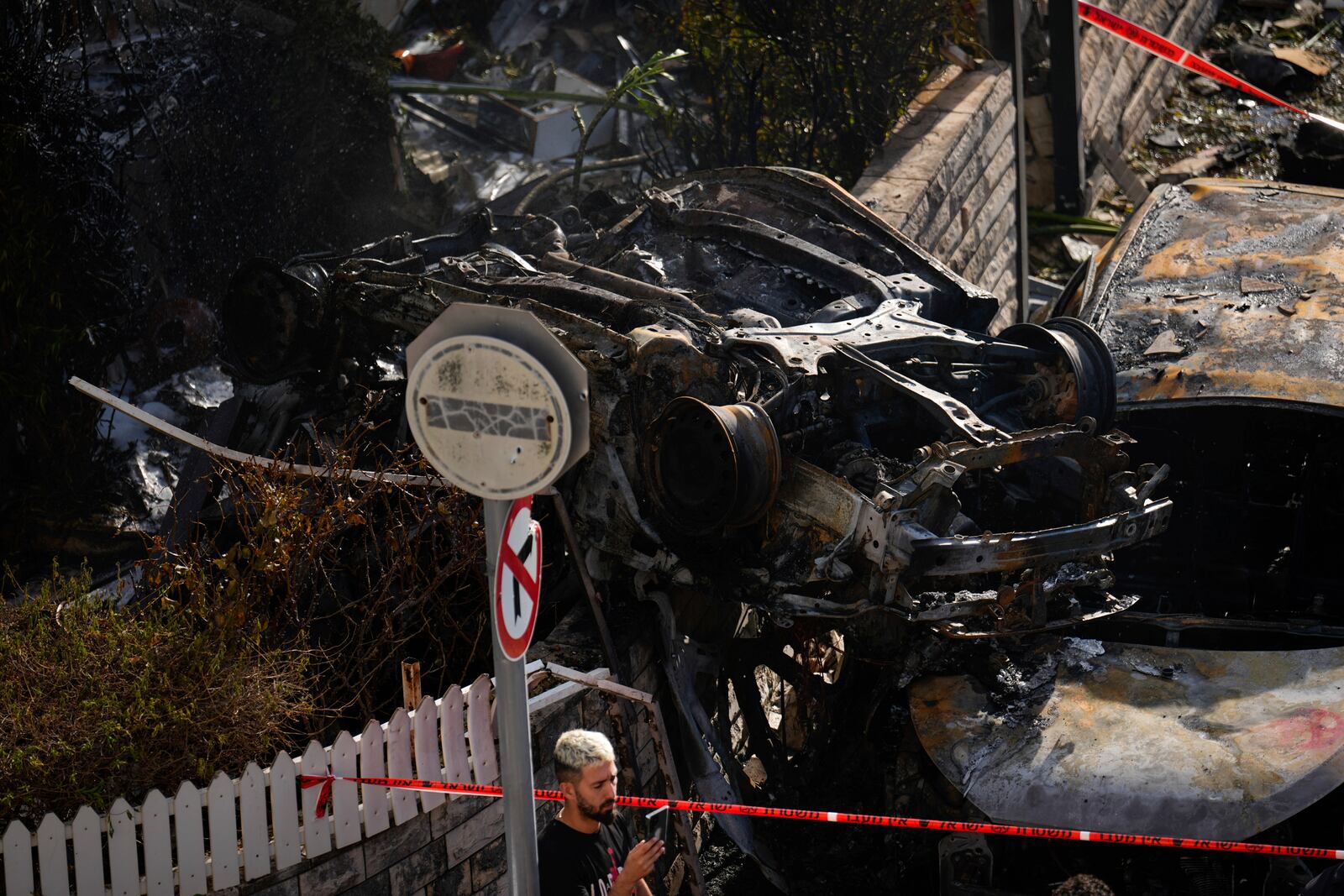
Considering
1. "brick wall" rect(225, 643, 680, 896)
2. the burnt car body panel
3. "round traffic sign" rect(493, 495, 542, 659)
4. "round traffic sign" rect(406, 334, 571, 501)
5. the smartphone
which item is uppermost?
"round traffic sign" rect(406, 334, 571, 501)

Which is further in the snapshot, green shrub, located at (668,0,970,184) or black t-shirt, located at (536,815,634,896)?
green shrub, located at (668,0,970,184)

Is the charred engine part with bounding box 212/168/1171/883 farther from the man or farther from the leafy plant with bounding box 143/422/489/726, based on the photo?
the man

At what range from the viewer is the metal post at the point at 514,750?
11.3ft

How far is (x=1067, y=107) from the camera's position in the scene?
534 inches

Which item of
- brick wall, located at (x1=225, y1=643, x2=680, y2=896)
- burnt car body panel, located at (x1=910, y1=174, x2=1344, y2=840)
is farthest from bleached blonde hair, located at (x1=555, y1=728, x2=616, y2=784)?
burnt car body panel, located at (x1=910, y1=174, x2=1344, y2=840)

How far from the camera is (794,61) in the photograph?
12266mm

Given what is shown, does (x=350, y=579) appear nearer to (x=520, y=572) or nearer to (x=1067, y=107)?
(x=520, y=572)

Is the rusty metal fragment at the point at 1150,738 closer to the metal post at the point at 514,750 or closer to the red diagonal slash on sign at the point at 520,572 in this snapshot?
the metal post at the point at 514,750

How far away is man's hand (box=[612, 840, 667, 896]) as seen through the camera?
436 cm

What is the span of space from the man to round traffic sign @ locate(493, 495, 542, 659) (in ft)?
3.56

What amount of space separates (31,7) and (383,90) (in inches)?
119

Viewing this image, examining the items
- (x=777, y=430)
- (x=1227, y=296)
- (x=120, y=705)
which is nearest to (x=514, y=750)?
(x=120, y=705)

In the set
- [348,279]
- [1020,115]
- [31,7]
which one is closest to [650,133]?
[1020,115]

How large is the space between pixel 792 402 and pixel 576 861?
255 cm
